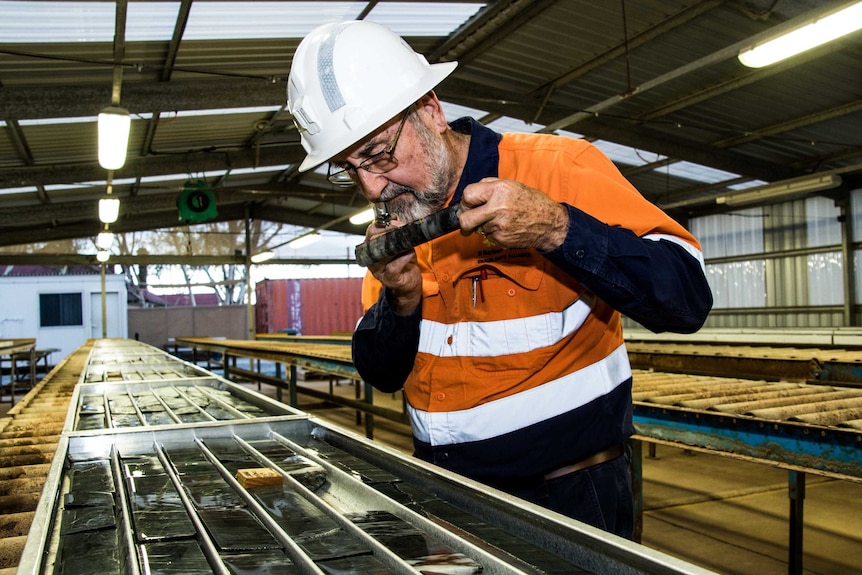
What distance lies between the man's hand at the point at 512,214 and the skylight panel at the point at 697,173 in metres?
11.2

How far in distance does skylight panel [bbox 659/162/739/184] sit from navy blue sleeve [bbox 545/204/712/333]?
1105 cm

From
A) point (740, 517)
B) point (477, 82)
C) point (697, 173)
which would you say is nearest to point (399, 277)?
point (740, 517)

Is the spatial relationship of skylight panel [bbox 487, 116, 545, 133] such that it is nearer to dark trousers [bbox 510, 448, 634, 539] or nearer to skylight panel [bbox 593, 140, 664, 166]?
skylight panel [bbox 593, 140, 664, 166]

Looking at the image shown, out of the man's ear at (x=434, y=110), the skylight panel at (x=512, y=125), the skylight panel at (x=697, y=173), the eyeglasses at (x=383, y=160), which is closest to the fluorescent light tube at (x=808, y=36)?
the man's ear at (x=434, y=110)

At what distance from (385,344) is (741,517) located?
3.99 meters

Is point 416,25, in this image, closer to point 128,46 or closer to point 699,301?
point 128,46

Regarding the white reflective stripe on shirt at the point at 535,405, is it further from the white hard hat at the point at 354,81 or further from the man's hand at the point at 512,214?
the white hard hat at the point at 354,81

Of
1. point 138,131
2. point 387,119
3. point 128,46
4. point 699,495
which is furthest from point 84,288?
point 387,119

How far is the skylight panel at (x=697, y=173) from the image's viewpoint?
11.8 meters

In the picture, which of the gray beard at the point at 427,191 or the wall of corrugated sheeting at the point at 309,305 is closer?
the gray beard at the point at 427,191

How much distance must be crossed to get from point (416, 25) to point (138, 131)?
172 inches

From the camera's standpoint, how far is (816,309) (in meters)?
12.1

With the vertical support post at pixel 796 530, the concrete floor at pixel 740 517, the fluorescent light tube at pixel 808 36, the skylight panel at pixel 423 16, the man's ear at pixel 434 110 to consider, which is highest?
the skylight panel at pixel 423 16

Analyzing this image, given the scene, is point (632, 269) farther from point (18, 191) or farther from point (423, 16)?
point (18, 191)
